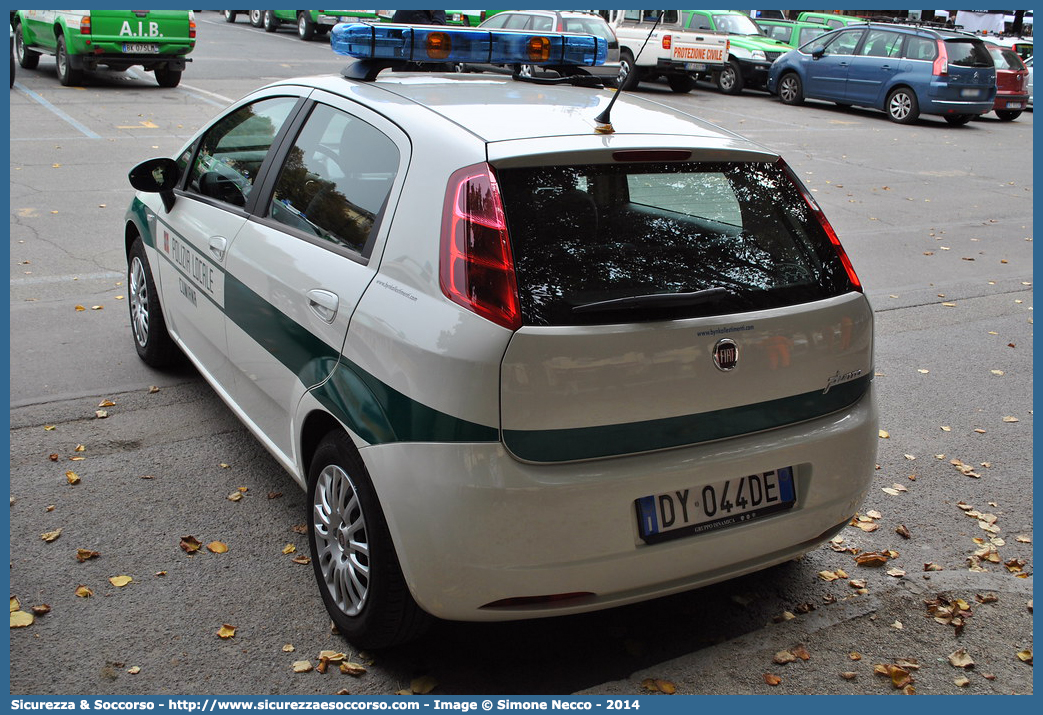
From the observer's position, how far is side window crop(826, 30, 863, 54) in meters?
20.4

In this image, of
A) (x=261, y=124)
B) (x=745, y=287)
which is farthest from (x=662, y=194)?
(x=261, y=124)

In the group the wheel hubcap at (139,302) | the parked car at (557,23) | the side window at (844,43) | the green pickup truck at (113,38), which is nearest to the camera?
the wheel hubcap at (139,302)

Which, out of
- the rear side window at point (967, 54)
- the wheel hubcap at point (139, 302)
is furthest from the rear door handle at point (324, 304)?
the rear side window at point (967, 54)

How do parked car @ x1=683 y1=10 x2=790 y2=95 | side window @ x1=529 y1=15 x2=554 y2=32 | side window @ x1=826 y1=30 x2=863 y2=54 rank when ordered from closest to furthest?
1. side window @ x1=529 y1=15 x2=554 y2=32
2. side window @ x1=826 y1=30 x2=863 y2=54
3. parked car @ x1=683 y1=10 x2=790 y2=95

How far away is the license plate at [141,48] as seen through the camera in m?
16.2

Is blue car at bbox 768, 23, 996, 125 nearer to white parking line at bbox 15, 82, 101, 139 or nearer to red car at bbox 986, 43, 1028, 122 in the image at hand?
red car at bbox 986, 43, 1028, 122

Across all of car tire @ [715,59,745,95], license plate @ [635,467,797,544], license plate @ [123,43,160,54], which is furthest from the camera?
car tire @ [715,59,745,95]

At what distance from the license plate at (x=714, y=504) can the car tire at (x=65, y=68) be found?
53.1 feet

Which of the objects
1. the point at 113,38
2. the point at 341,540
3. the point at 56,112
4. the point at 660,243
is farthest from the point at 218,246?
the point at 113,38

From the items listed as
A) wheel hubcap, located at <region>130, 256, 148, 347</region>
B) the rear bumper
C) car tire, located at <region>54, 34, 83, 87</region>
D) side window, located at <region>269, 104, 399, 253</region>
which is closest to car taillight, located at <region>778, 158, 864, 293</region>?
the rear bumper

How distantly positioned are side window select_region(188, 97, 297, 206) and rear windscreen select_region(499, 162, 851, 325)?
5.12 ft

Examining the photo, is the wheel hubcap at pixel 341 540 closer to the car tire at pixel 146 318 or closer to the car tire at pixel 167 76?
the car tire at pixel 146 318

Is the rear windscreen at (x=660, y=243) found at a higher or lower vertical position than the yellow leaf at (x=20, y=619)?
higher

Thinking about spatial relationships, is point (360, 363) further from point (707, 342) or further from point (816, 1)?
point (816, 1)
